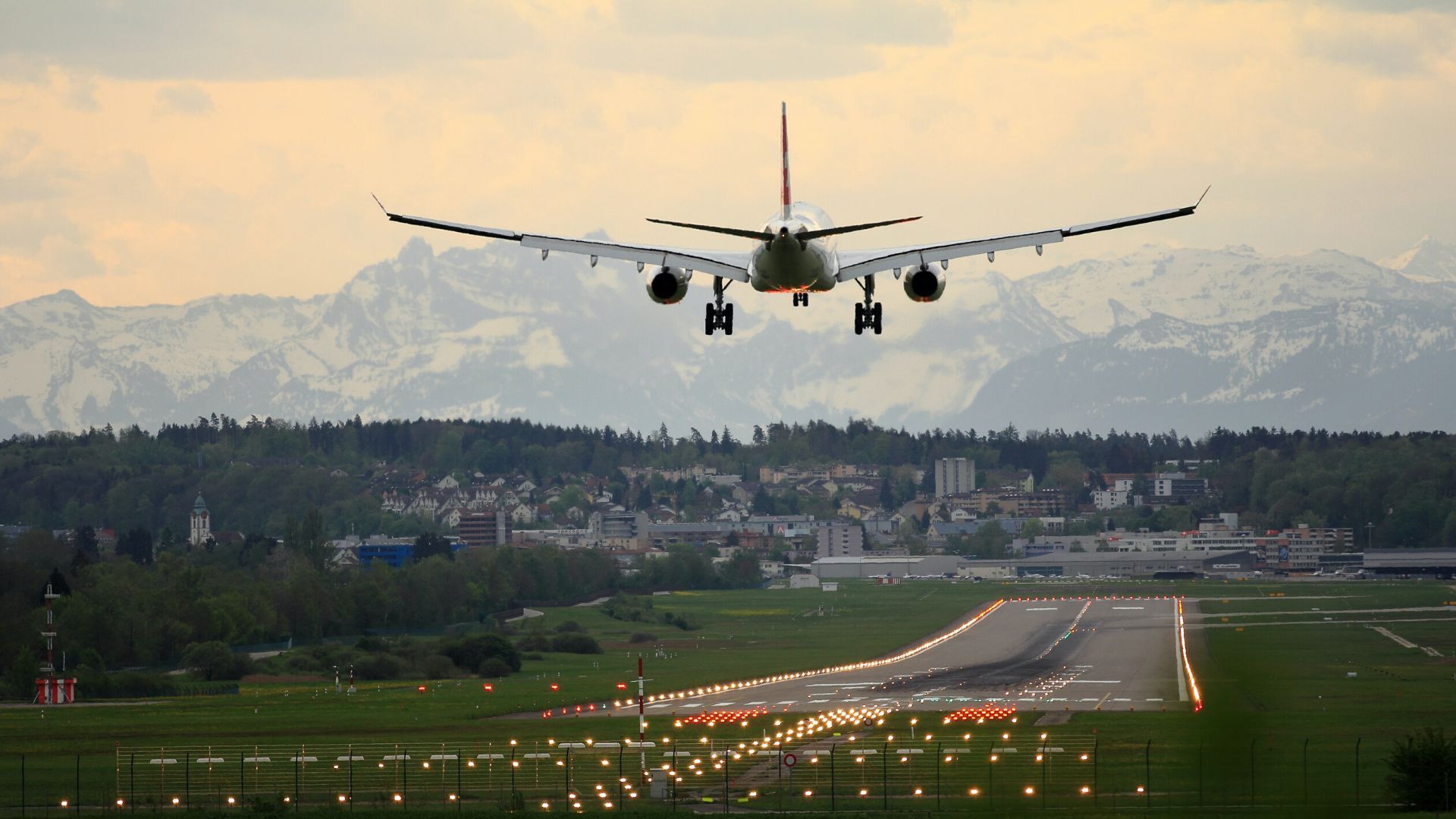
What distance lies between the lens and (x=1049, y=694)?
98.8 metres

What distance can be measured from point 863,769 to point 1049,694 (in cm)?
3271

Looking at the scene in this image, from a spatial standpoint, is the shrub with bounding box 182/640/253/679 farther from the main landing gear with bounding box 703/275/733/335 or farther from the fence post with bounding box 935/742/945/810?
the main landing gear with bounding box 703/275/733/335

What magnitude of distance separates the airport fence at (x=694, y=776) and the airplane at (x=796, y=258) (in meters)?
15.8

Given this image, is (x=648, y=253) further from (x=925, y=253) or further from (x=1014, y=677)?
(x=1014, y=677)

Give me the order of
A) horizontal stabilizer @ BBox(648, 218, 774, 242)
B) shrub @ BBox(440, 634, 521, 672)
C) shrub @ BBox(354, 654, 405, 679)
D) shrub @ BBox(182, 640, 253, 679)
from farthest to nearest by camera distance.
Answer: shrub @ BBox(440, 634, 521, 672)
shrub @ BBox(354, 654, 405, 679)
shrub @ BBox(182, 640, 253, 679)
horizontal stabilizer @ BBox(648, 218, 774, 242)

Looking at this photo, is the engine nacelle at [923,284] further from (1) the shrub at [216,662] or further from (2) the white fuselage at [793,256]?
(1) the shrub at [216,662]

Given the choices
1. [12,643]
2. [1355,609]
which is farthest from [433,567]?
[1355,609]

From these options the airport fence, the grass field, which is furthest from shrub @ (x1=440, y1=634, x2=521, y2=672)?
the airport fence

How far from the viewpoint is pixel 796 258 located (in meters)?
54.4

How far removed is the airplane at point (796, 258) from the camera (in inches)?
2153

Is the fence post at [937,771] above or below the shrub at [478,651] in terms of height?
below

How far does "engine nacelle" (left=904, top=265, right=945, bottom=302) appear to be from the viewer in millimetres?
58875

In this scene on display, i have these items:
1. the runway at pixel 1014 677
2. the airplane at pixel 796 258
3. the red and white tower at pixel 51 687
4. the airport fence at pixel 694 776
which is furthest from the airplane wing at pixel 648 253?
the red and white tower at pixel 51 687

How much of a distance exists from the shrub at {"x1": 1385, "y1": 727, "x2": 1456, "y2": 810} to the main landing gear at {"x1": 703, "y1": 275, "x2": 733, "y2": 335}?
24.6 metres
